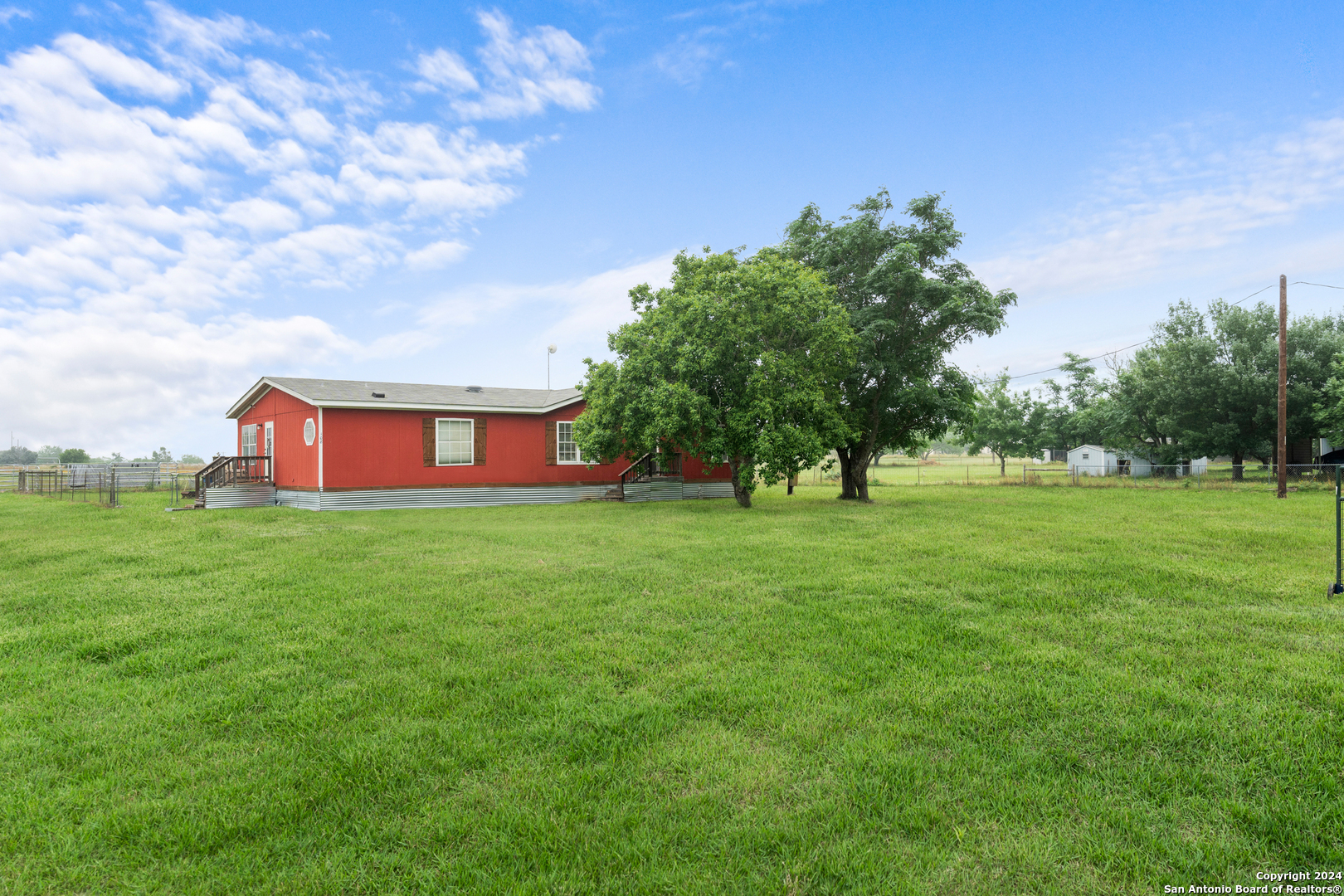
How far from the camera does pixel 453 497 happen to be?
1828cm

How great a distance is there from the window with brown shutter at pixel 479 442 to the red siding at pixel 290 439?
444 centimetres

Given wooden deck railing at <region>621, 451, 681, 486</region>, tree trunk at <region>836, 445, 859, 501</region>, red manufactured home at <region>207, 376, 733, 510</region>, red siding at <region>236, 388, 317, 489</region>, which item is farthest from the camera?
wooden deck railing at <region>621, 451, 681, 486</region>

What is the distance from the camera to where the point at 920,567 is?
7.89 m

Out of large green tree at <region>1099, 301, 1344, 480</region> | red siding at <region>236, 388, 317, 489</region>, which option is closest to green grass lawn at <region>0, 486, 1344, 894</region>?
red siding at <region>236, 388, 317, 489</region>

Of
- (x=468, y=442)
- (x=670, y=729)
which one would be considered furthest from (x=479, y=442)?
(x=670, y=729)

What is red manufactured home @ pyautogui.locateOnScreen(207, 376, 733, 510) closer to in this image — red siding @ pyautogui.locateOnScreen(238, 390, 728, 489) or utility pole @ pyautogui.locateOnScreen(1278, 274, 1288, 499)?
red siding @ pyautogui.locateOnScreen(238, 390, 728, 489)

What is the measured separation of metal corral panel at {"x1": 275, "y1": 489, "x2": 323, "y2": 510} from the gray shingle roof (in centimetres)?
276

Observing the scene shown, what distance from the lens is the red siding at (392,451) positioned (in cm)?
1705

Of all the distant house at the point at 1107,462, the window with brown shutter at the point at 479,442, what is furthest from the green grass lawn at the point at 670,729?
the distant house at the point at 1107,462

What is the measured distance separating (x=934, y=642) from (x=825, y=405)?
11351 millimetres

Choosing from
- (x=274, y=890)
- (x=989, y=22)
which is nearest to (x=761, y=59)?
(x=989, y=22)

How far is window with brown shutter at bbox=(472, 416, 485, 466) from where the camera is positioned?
61.9 feet

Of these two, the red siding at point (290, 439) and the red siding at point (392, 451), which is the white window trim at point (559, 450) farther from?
the red siding at point (290, 439)

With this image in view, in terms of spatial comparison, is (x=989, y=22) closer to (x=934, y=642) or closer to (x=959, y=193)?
(x=959, y=193)
